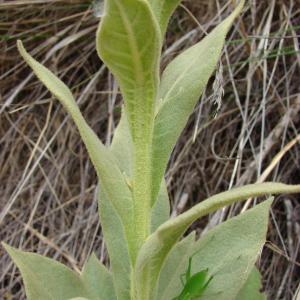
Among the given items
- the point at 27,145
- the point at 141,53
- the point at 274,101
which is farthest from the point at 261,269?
the point at 141,53

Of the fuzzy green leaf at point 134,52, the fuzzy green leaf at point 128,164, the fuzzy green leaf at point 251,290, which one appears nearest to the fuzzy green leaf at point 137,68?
the fuzzy green leaf at point 134,52

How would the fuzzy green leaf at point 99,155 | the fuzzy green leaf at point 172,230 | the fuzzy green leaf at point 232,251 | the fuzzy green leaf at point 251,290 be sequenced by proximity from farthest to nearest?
the fuzzy green leaf at point 251,290 → the fuzzy green leaf at point 232,251 → the fuzzy green leaf at point 99,155 → the fuzzy green leaf at point 172,230

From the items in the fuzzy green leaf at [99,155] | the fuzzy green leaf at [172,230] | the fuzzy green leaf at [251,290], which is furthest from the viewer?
the fuzzy green leaf at [251,290]

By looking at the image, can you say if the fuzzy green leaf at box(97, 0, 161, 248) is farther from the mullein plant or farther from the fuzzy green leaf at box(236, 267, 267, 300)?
the fuzzy green leaf at box(236, 267, 267, 300)

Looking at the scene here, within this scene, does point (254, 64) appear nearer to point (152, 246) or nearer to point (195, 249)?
point (195, 249)

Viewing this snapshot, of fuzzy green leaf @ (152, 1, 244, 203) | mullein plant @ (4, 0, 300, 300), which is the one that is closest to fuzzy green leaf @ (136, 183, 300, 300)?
mullein plant @ (4, 0, 300, 300)

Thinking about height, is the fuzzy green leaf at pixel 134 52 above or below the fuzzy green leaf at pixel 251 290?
above

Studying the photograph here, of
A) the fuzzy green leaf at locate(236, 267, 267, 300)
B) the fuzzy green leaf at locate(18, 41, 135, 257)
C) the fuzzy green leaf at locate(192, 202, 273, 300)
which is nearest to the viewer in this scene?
the fuzzy green leaf at locate(18, 41, 135, 257)

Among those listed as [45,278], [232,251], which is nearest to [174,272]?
[232,251]

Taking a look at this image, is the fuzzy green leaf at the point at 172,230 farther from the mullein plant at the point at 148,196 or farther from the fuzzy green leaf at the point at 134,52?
the fuzzy green leaf at the point at 134,52
